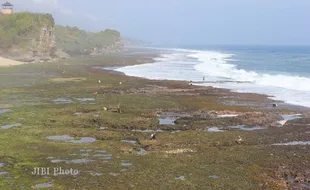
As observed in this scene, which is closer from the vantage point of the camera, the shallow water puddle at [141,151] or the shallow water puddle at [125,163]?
the shallow water puddle at [125,163]

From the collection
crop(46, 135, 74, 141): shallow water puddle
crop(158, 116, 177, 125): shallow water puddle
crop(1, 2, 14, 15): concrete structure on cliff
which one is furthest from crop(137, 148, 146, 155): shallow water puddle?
crop(1, 2, 14, 15): concrete structure on cliff

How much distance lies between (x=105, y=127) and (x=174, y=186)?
1535 cm

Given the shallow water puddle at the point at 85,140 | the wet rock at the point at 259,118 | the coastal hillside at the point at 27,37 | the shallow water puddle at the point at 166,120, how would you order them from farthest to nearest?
1. the coastal hillside at the point at 27,37
2. the wet rock at the point at 259,118
3. the shallow water puddle at the point at 166,120
4. the shallow water puddle at the point at 85,140

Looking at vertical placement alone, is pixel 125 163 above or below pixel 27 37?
below

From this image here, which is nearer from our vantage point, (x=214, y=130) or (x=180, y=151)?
(x=180, y=151)

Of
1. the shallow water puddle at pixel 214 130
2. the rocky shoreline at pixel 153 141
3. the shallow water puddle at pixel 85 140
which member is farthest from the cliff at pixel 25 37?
the shallow water puddle at pixel 214 130

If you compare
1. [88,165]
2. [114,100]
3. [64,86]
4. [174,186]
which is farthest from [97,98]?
[174,186]

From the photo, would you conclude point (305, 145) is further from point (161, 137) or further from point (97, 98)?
point (97, 98)

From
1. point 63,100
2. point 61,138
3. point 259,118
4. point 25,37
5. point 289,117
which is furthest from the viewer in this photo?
point 25,37

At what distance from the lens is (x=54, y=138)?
101ft

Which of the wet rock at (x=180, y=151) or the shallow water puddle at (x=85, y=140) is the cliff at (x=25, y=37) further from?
the wet rock at (x=180, y=151)

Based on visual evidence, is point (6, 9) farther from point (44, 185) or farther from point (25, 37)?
point (44, 185)

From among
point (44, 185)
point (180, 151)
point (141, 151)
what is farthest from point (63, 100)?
point (44, 185)

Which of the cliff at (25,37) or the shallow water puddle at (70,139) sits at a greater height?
the cliff at (25,37)
